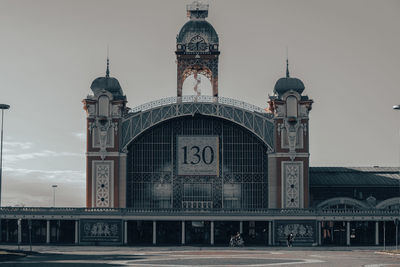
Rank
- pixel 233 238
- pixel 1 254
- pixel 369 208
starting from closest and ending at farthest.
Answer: pixel 1 254
pixel 233 238
pixel 369 208

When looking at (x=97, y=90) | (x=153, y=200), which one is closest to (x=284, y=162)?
(x=153, y=200)

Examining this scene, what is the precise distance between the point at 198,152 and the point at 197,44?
59.9ft

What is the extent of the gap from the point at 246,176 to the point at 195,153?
8120mm

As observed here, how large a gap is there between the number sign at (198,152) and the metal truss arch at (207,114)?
3.71 m

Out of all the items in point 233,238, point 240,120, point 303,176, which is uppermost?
point 240,120

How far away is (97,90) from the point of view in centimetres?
12300

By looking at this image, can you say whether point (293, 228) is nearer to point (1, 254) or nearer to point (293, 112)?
point (293, 112)

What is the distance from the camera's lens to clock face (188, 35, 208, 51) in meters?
130

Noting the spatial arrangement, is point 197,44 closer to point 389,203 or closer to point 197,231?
point 197,231

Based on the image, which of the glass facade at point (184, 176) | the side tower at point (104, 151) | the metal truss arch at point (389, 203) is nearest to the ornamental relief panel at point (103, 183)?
the side tower at point (104, 151)

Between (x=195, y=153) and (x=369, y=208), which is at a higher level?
(x=195, y=153)

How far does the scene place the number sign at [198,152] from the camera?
400 feet

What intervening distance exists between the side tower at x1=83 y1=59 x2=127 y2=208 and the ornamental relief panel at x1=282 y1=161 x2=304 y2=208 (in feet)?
75.6

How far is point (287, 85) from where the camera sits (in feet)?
405
